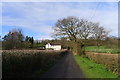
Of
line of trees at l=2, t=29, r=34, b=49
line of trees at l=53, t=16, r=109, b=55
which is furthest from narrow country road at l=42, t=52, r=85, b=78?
line of trees at l=53, t=16, r=109, b=55

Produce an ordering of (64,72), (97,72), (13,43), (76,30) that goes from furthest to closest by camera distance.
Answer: (76,30) < (13,43) < (64,72) < (97,72)

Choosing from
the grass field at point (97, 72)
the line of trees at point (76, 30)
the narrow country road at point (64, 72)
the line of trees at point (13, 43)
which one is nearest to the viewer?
the grass field at point (97, 72)

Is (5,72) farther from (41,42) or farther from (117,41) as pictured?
(41,42)

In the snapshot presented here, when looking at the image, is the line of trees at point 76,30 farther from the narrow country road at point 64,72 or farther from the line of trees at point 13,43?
the narrow country road at point 64,72

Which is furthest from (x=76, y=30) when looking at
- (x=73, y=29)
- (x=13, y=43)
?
(x=13, y=43)

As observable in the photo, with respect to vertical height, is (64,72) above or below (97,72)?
below

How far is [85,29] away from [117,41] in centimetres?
3921

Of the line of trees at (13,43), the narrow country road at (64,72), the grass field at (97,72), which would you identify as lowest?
the narrow country road at (64,72)

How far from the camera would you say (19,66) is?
964cm

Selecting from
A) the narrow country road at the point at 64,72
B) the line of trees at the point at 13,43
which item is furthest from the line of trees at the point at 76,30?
the narrow country road at the point at 64,72

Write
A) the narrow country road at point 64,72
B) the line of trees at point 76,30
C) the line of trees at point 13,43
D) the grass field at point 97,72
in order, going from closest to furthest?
the grass field at point 97,72, the narrow country road at point 64,72, the line of trees at point 13,43, the line of trees at point 76,30

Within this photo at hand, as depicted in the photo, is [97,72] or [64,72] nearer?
[97,72]

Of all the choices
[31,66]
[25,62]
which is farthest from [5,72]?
[31,66]

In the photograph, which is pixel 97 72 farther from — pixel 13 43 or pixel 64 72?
pixel 13 43
